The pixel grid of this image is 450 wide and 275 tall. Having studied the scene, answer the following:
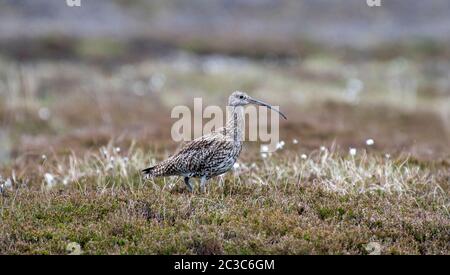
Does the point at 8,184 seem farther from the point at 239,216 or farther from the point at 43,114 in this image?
the point at 43,114

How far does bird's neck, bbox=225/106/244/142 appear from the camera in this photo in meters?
9.62

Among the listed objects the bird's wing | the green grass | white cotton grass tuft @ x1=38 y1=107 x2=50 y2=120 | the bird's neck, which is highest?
the bird's neck

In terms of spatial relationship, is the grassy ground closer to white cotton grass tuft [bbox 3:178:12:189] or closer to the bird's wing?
white cotton grass tuft [bbox 3:178:12:189]

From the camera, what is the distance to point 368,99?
85.4 feet

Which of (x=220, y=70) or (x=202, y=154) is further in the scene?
(x=220, y=70)

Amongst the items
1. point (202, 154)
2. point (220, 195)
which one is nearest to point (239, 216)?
point (220, 195)

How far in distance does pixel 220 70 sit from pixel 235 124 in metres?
22.1

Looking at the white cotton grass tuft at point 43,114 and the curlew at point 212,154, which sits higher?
the curlew at point 212,154

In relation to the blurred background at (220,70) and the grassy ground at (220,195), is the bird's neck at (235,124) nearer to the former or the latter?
the grassy ground at (220,195)

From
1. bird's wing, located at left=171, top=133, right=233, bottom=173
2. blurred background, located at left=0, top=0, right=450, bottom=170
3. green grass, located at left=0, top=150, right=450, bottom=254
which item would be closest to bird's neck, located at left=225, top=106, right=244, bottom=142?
bird's wing, located at left=171, top=133, right=233, bottom=173

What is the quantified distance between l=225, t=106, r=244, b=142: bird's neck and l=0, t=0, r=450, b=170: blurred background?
355 cm

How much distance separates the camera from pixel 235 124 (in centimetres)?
969

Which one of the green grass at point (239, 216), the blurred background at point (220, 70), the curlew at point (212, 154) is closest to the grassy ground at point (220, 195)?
the green grass at point (239, 216)

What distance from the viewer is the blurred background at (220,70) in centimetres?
1900
